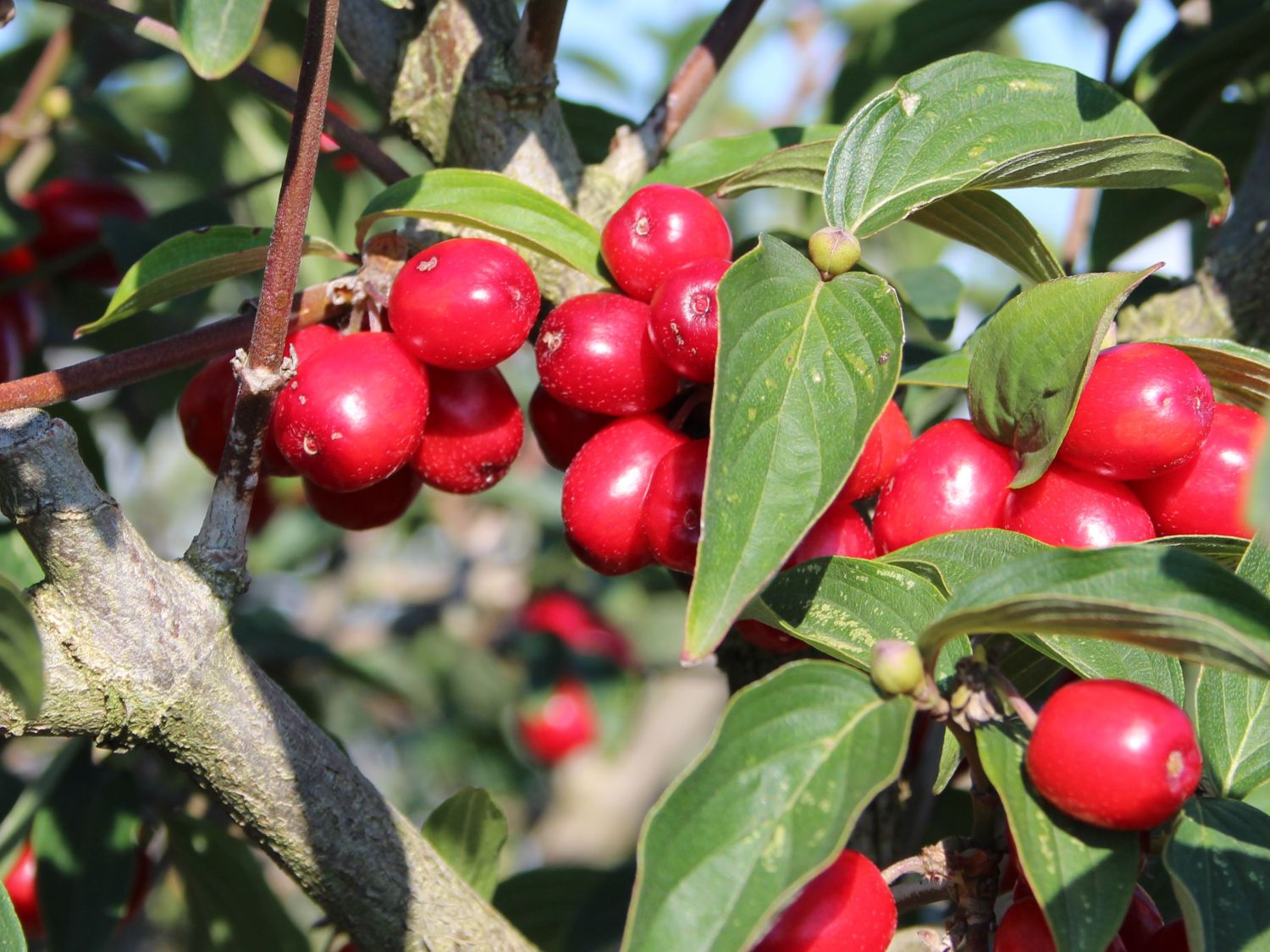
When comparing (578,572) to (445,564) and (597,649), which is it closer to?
(597,649)

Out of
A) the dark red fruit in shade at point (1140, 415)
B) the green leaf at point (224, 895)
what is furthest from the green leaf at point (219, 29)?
the green leaf at point (224, 895)

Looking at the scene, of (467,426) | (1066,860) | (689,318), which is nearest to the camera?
(1066,860)

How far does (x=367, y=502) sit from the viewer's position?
1276mm

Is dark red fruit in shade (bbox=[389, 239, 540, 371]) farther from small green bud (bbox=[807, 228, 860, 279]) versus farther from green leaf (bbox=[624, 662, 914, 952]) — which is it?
green leaf (bbox=[624, 662, 914, 952])

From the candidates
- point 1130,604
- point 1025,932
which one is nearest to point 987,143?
point 1130,604

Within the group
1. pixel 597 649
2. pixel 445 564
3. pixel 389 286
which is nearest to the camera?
pixel 389 286

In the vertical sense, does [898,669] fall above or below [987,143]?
below

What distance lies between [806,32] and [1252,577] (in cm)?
414

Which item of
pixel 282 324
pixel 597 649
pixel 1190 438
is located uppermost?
pixel 282 324

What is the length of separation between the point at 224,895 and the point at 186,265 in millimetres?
946

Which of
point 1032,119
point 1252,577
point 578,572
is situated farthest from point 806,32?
point 1252,577

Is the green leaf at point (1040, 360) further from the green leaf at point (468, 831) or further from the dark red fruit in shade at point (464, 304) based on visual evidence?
the green leaf at point (468, 831)

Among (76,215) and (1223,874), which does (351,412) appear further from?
(76,215)

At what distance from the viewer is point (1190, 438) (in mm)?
952
